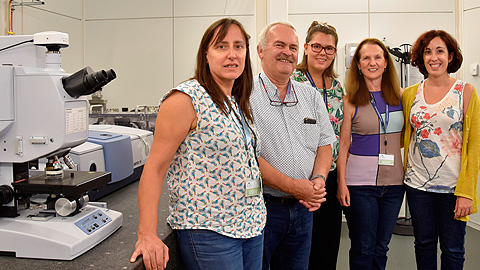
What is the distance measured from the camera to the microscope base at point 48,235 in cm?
108

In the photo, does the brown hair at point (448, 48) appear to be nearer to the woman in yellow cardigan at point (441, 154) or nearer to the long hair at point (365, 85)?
the woman in yellow cardigan at point (441, 154)

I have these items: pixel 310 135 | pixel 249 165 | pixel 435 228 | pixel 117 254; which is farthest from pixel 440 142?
pixel 117 254

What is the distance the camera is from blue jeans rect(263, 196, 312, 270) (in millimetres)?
1702

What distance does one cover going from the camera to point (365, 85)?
2137 mm

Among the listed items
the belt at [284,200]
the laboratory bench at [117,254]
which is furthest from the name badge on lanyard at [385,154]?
the laboratory bench at [117,254]

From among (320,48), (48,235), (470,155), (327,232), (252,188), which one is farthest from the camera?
(327,232)

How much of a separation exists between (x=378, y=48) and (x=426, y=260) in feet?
3.73

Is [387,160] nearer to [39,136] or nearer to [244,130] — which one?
[244,130]

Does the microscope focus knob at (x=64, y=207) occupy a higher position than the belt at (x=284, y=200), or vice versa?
the microscope focus knob at (x=64, y=207)

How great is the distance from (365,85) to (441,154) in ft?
1.67

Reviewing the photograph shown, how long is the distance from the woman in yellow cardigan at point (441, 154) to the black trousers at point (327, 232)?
388 mm

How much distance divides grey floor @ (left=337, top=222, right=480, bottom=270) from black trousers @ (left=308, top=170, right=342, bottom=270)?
850 millimetres

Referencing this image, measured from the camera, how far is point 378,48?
211cm

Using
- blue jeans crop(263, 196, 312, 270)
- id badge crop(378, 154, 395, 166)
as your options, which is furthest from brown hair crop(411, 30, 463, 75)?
blue jeans crop(263, 196, 312, 270)
